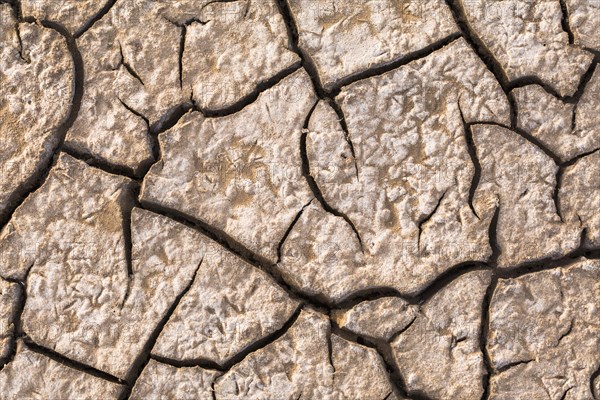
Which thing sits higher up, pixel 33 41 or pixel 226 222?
pixel 33 41

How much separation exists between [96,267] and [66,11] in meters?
0.91

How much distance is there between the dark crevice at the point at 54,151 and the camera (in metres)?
2.56

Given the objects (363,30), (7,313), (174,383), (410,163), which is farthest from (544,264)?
(7,313)

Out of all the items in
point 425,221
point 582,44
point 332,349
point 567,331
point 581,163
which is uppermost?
point 582,44

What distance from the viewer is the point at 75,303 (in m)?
2.49

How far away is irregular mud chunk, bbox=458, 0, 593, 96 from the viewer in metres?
2.55

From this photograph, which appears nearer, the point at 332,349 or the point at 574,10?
the point at 332,349

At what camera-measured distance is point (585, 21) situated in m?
2.59

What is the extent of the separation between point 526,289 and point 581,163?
455mm

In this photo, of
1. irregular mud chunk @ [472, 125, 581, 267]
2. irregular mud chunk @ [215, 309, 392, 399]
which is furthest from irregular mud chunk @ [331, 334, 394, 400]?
irregular mud chunk @ [472, 125, 581, 267]

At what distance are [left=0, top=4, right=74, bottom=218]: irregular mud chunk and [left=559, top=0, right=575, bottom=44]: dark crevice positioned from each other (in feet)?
5.53

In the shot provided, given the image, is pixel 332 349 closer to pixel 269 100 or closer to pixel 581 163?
pixel 269 100

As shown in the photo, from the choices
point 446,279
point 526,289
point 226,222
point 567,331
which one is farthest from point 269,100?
point 567,331

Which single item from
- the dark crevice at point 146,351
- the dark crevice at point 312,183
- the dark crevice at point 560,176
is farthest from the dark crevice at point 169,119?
the dark crevice at point 560,176
